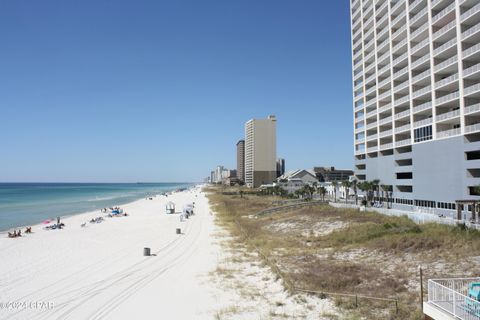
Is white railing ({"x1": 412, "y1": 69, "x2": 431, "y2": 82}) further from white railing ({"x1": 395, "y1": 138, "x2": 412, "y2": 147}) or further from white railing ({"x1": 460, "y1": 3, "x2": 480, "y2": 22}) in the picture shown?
white railing ({"x1": 395, "y1": 138, "x2": 412, "y2": 147})

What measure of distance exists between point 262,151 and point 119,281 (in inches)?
6205

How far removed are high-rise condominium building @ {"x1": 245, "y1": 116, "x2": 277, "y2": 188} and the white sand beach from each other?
141 meters

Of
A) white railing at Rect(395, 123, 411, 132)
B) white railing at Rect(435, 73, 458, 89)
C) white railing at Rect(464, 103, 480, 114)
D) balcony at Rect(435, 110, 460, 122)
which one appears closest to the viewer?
white railing at Rect(464, 103, 480, 114)

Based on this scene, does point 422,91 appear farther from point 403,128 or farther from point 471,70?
point 471,70

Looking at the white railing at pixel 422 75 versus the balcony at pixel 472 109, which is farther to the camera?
the white railing at pixel 422 75

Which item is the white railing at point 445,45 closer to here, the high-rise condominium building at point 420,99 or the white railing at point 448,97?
the high-rise condominium building at point 420,99

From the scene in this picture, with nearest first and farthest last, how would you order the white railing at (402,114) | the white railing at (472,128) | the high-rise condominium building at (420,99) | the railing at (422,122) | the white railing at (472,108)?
the white railing at (472,128)
the white railing at (472,108)
the high-rise condominium building at (420,99)
the railing at (422,122)
the white railing at (402,114)

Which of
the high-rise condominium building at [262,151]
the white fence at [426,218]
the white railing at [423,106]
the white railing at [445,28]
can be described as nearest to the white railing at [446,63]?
the white railing at [445,28]

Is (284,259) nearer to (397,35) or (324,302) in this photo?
(324,302)

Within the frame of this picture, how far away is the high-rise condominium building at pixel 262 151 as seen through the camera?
174 metres

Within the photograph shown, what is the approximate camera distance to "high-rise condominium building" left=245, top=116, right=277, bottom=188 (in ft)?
571

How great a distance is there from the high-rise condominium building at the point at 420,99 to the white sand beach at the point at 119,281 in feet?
89.5

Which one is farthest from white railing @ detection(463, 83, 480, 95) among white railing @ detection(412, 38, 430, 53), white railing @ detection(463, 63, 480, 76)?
white railing @ detection(412, 38, 430, 53)

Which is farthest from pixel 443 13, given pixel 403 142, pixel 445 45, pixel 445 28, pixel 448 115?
pixel 403 142
